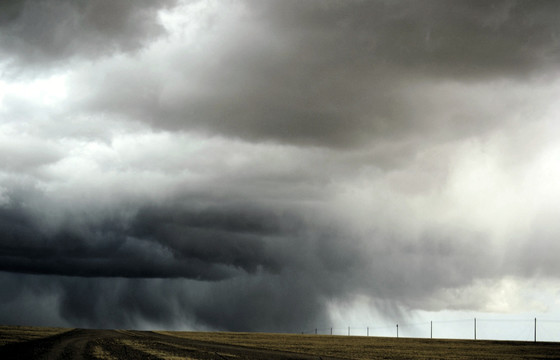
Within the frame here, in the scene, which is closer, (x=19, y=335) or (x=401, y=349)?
→ (x=401, y=349)

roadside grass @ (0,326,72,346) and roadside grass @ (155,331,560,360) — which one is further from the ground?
roadside grass @ (155,331,560,360)

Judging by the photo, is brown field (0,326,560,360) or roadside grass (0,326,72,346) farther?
roadside grass (0,326,72,346)

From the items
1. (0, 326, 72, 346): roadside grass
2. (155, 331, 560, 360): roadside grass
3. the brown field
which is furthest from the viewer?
(0, 326, 72, 346): roadside grass

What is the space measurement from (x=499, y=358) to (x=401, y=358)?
691 inches

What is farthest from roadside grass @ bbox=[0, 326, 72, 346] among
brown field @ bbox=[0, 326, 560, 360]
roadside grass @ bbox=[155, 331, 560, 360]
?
roadside grass @ bbox=[155, 331, 560, 360]

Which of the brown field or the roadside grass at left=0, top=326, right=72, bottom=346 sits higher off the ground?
the brown field

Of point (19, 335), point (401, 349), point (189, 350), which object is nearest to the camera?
point (189, 350)

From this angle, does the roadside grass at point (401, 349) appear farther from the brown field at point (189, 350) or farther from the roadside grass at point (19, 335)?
the roadside grass at point (19, 335)

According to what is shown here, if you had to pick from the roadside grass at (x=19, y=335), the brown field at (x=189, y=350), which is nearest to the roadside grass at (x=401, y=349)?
the brown field at (x=189, y=350)

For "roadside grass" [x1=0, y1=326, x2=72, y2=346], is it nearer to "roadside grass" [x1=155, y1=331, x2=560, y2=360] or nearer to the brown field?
the brown field

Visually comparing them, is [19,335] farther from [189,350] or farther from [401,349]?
[401,349]

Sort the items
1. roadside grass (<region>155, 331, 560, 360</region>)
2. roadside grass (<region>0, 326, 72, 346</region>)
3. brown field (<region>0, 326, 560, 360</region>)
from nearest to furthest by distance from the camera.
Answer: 1. brown field (<region>0, 326, 560, 360</region>)
2. roadside grass (<region>155, 331, 560, 360</region>)
3. roadside grass (<region>0, 326, 72, 346</region>)

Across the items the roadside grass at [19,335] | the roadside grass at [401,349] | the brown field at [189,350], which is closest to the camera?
the brown field at [189,350]

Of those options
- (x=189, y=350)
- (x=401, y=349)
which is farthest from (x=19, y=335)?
(x=401, y=349)
